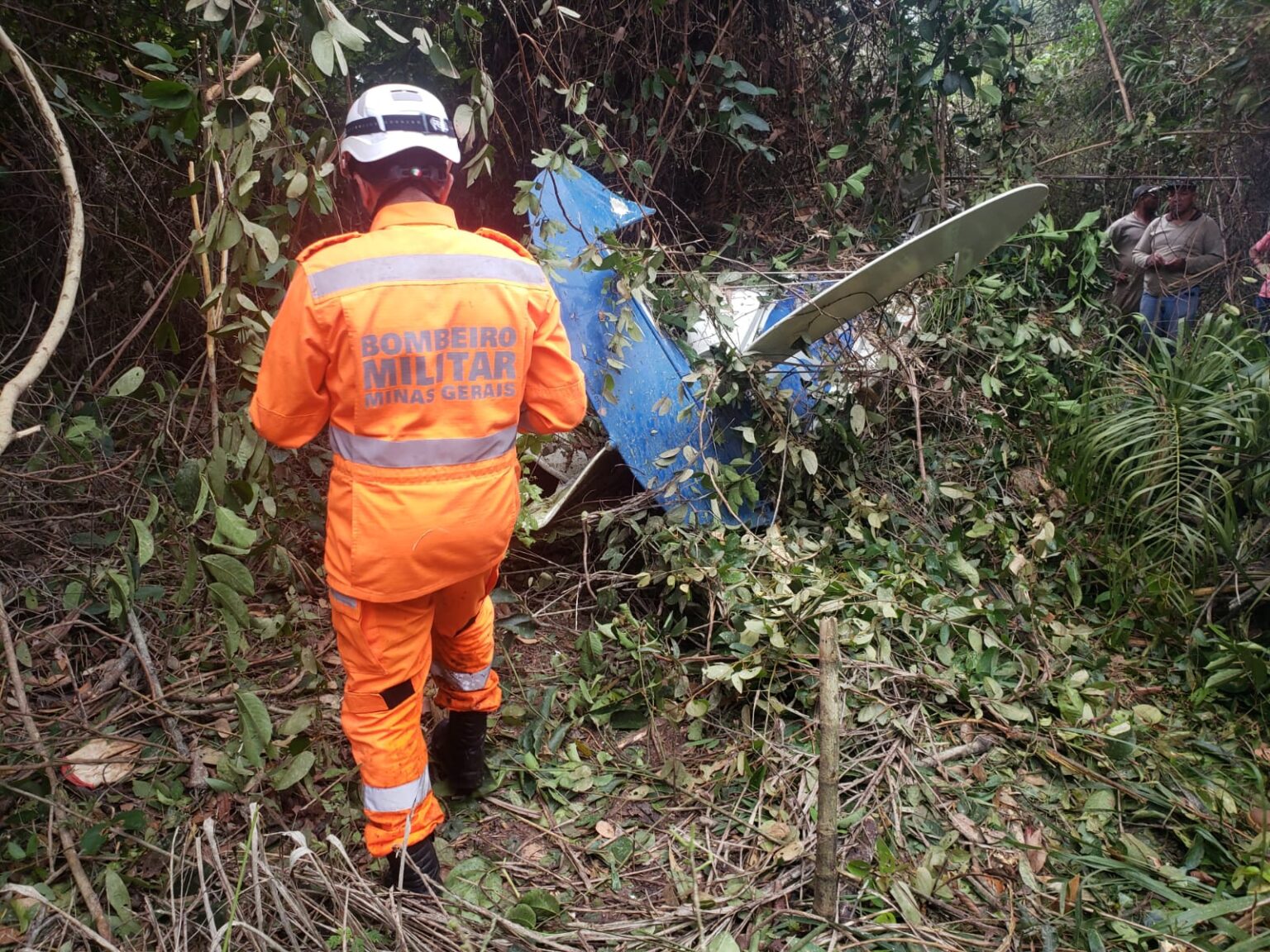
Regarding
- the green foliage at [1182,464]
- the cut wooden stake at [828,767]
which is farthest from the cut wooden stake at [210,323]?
the green foliage at [1182,464]

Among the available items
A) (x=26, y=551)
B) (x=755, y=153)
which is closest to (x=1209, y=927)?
(x=26, y=551)

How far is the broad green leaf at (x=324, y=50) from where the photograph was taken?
1606 mm

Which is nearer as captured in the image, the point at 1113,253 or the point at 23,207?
the point at 23,207

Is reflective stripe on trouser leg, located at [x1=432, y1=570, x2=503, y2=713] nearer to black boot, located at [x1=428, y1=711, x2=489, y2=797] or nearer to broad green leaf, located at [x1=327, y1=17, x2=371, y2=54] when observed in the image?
black boot, located at [x1=428, y1=711, x2=489, y2=797]

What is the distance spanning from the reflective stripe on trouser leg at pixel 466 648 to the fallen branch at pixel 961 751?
122 cm

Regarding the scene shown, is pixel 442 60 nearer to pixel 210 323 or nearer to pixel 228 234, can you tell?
pixel 228 234

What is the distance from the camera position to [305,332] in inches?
62.0

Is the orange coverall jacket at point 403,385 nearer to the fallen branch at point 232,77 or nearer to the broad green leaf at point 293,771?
the fallen branch at point 232,77

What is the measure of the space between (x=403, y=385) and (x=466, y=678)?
2.89 feet

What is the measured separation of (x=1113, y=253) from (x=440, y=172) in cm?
514

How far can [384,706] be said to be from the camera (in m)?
1.78

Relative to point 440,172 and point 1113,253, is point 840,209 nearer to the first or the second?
point 1113,253

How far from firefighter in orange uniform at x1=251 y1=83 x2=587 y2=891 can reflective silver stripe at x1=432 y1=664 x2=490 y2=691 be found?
0.83ft

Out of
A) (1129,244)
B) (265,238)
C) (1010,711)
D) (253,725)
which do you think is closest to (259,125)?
(265,238)
